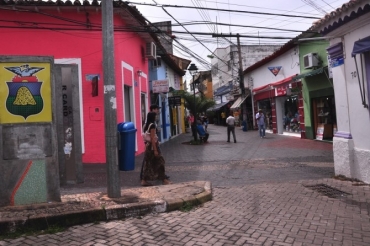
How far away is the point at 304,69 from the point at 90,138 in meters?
11.4

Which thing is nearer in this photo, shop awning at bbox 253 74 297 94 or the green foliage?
shop awning at bbox 253 74 297 94

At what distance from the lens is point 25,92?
5.51 meters

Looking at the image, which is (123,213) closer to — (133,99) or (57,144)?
(57,144)

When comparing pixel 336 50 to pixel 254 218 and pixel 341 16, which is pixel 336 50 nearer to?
pixel 341 16

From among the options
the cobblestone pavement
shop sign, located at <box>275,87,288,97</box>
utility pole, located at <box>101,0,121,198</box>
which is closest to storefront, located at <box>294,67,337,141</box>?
shop sign, located at <box>275,87,288,97</box>

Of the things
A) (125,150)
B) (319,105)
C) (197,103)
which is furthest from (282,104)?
(125,150)

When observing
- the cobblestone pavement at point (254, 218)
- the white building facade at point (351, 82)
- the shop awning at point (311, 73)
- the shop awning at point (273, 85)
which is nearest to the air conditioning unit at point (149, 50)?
the shop awning at point (311, 73)

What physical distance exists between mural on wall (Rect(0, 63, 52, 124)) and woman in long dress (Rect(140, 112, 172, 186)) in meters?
2.29

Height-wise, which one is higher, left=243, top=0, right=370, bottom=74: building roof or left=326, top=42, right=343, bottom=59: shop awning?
left=243, top=0, right=370, bottom=74: building roof

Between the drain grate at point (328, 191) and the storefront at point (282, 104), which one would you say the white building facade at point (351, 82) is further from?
the storefront at point (282, 104)

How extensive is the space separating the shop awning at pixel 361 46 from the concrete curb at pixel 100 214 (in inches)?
162

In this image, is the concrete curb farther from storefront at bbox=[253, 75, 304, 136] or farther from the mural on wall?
storefront at bbox=[253, 75, 304, 136]

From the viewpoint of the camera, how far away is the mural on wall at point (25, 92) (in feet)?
17.8

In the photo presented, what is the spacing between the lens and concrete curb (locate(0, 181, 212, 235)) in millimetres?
4715
